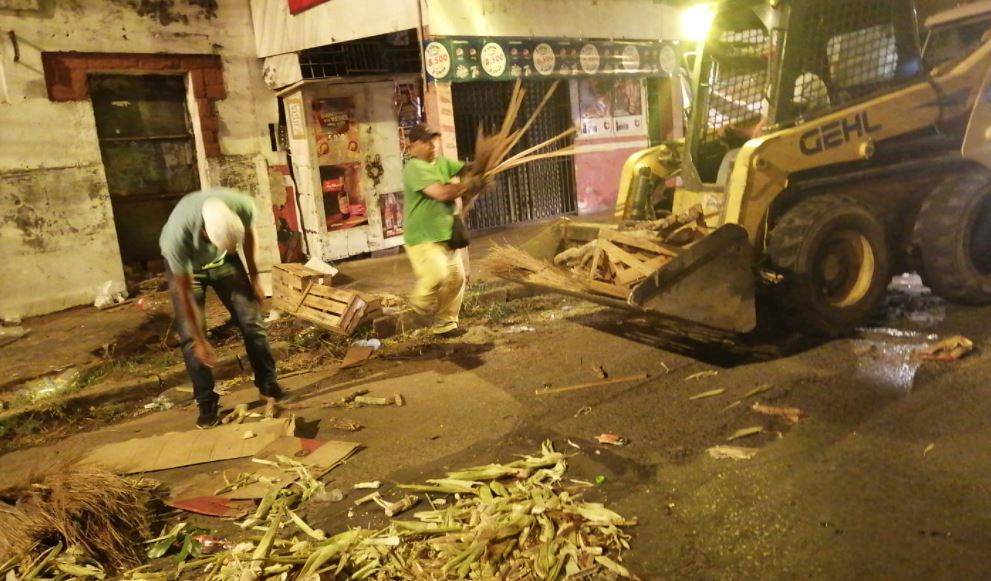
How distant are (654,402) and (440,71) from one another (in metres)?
4.40

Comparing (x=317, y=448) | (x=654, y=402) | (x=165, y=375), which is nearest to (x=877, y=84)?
(x=654, y=402)

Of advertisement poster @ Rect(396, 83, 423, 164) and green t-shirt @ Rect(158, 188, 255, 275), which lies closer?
green t-shirt @ Rect(158, 188, 255, 275)

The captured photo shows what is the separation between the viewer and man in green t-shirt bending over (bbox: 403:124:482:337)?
562cm

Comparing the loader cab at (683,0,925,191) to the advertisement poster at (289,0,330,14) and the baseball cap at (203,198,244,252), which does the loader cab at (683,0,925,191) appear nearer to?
the baseball cap at (203,198,244,252)

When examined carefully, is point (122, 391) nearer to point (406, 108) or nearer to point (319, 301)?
point (319, 301)

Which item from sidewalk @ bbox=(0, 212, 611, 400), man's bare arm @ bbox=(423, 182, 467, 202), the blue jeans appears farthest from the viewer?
sidewalk @ bbox=(0, 212, 611, 400)

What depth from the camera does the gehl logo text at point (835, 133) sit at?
5422mm

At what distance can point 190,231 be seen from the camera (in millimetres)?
4754

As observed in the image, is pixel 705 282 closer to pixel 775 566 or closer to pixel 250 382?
pixel 775 566

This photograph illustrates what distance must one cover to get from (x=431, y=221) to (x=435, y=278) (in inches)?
17.7

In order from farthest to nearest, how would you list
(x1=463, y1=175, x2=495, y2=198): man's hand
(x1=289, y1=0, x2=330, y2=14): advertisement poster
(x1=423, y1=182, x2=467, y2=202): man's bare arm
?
(x1=289, y1=0, x2=330, y2=14): advertisement poster < (x1=463, y1=175, x2=495, y2=198): man's hand < (x1=423, y1=182, x2=467, y2=202): man's bare arm

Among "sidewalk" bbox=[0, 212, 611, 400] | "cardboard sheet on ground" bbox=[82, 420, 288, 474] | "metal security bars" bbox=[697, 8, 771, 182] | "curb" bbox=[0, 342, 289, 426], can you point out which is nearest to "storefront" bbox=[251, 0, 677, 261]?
"sidewalk" bbox=[0, 212, 611, 400]

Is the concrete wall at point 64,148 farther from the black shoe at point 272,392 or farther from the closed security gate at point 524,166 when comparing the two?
the black shoe at point 272,392

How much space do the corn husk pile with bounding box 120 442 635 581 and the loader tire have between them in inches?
101
